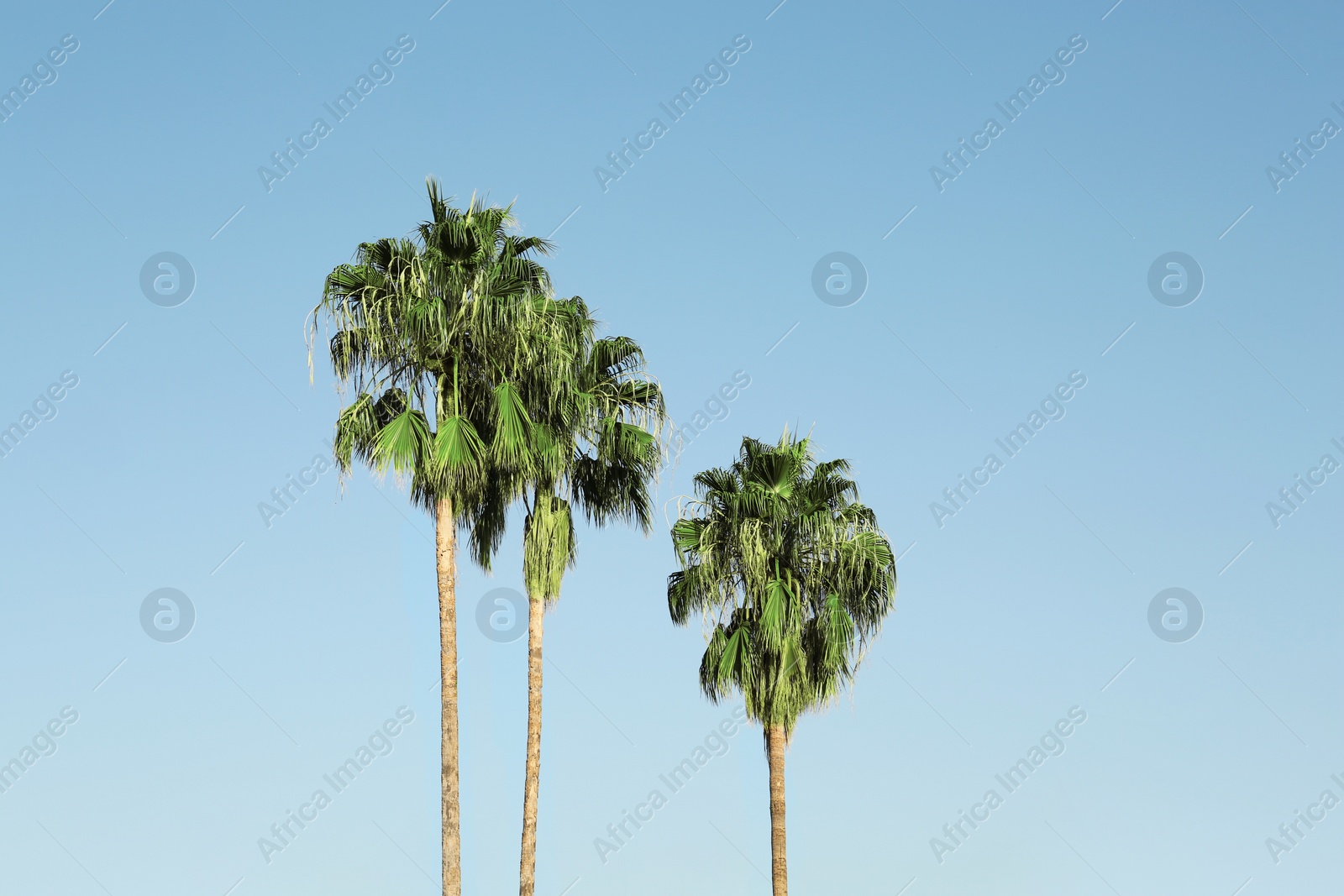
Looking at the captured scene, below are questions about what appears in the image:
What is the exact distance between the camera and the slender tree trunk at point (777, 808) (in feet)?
115

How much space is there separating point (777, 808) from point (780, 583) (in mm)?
4838

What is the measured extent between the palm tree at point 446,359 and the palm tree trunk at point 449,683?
0.11ft

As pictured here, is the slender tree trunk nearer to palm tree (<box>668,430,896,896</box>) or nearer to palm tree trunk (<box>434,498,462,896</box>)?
palm tree (<box>668,430,896,896</box>)

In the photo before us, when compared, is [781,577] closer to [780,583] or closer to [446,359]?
[780,583]

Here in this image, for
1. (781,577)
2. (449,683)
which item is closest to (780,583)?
(781,577)

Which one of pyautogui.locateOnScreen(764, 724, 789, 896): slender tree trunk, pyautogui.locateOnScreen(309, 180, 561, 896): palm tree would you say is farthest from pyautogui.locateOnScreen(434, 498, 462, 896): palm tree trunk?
pyautogui.locateOnScreen(764, 724, 789, 896): slender tree trunk

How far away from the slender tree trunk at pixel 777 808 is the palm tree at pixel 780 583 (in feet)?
0.06

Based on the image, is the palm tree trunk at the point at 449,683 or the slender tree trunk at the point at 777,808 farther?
the slender tree trunk at the point at 777,808

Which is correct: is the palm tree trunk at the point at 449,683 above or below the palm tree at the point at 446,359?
below

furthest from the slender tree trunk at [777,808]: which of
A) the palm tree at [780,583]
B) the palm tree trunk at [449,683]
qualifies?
the palm tree trunk at [449,683]

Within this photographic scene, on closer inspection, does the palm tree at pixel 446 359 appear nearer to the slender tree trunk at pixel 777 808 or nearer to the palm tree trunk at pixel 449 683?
the palm tree trunk at pixel 449 683

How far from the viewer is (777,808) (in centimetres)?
3544

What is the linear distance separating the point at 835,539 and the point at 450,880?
38.2ft

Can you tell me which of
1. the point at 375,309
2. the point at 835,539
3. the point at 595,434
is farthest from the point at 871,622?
the point at 375,309
